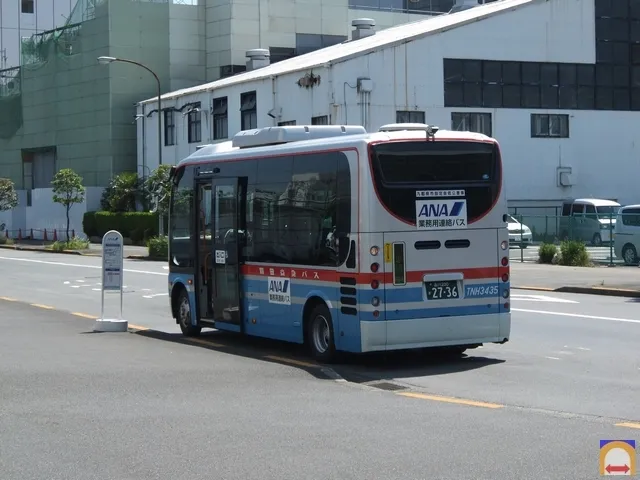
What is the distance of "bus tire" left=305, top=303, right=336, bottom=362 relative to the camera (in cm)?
1448

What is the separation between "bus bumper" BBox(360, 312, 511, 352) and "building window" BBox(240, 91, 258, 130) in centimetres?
4218

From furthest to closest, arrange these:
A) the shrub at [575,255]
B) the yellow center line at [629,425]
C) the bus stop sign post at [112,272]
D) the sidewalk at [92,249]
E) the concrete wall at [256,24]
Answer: the concrete wall at [256,24] < the sidewalk at [92,249] < the shrub at [575,255] < the bus stop sign post at [112,272] < the yellow center line at [629,425]

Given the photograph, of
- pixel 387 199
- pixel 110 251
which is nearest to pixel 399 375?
pixel 387 199

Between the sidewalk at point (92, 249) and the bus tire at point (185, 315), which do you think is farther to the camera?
the sidewalk at point (92, 249)

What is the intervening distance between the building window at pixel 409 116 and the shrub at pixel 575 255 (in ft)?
54.6

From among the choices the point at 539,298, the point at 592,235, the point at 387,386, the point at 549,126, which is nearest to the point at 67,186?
the point at 549,126

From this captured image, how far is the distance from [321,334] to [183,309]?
156 inches

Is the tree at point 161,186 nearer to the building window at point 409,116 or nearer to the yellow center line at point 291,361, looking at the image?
the building window at point 409,116

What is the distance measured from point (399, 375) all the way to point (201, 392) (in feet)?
8.88

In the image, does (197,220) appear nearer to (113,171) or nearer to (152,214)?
(152,214)

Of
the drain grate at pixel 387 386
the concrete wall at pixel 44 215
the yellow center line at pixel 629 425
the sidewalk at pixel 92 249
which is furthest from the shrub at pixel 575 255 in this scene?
the concrete wall at pixel 44 215

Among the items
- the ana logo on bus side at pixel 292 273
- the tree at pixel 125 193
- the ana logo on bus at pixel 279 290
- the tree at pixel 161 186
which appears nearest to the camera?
the ana logo on bus side at pixel 292 273

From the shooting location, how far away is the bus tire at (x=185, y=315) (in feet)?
58.7

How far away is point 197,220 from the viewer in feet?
57.1
